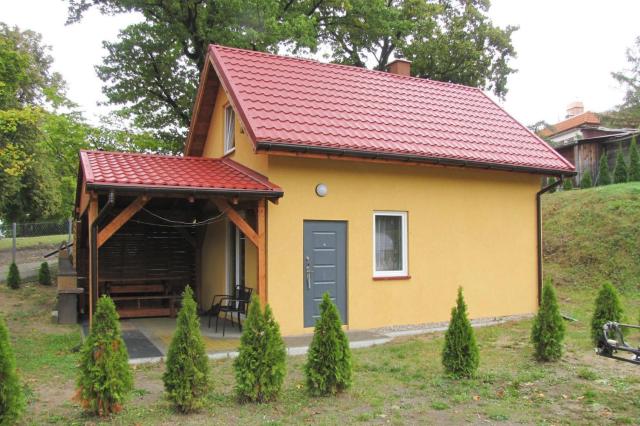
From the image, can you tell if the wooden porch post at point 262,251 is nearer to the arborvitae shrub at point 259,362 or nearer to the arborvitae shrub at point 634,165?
the arborvitae shrub at point 259,362

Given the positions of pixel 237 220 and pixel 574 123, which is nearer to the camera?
pixel 237 220

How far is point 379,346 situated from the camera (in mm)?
9281

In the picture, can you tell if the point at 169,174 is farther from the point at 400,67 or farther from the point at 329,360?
the point at 400,67

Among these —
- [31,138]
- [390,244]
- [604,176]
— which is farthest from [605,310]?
[31,138]

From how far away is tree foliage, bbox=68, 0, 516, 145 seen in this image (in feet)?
→ 65.4

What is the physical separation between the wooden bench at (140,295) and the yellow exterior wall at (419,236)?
12.4 ft

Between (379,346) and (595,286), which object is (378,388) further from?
(595,286)

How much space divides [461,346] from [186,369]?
10.7ft

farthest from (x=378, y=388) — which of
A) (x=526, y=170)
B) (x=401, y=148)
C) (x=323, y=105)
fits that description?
(x=526, y=170)

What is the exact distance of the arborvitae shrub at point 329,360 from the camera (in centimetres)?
609

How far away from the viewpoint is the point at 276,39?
779 inches

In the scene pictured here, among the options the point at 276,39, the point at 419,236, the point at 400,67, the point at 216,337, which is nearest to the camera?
the point at 216,337

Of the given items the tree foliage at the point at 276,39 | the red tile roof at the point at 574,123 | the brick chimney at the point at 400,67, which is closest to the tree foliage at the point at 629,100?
the red tile roof at the point at 574,123

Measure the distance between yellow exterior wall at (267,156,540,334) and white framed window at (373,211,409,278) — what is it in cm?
14
